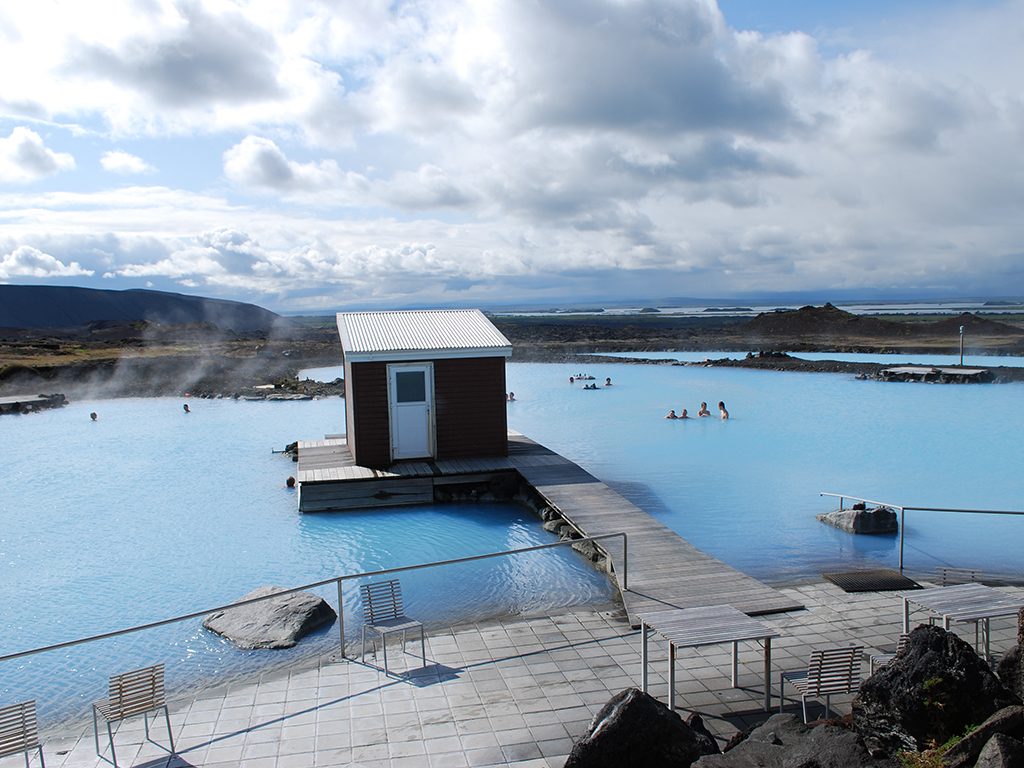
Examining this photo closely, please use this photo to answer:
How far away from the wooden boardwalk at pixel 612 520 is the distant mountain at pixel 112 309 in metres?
114

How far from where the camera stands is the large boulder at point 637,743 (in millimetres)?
5332

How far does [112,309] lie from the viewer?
13925 cm

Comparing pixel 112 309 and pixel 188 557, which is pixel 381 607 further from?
pixel 112 309

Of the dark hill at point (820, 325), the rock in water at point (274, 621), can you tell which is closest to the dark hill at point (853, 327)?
the dark hill at point (820, 325)

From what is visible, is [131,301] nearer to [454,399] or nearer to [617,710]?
[454,399]

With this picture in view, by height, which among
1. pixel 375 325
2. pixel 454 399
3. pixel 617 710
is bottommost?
pixel 617 710

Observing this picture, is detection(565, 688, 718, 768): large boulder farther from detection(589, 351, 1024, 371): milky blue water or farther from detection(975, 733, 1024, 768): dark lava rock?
Result: detection(589, 351, 1024, 371): milky blue water

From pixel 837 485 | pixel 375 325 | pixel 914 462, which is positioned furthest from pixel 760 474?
pixel 375 325

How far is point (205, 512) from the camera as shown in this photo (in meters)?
16.1

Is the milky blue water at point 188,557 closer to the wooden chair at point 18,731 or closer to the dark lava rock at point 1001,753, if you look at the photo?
the wooden chair at point 18,731

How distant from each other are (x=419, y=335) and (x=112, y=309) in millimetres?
139814

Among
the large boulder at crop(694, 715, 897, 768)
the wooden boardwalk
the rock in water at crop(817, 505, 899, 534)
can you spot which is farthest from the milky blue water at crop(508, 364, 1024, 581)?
the large boulder at crop(694, 715, 897, 768)

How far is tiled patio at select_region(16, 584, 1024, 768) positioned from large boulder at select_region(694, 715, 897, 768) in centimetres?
112

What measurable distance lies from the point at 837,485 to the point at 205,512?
44.1ft
